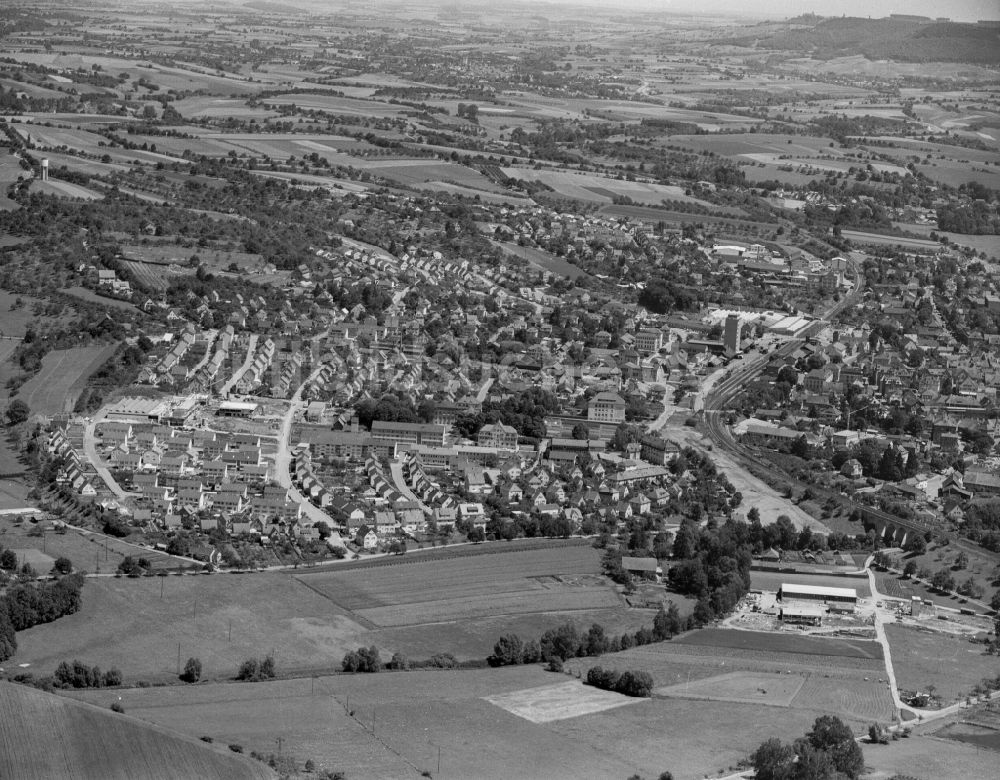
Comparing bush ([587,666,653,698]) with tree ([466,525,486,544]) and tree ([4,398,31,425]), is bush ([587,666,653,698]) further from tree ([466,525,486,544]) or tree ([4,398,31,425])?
tree ([4,398,31,425])

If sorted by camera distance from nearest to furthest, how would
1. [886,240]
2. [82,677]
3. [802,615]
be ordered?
[82,677] < [802,615] < [886,240]

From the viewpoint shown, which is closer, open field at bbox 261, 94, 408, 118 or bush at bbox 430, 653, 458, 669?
bush at bbox 430, 653, 458, 669

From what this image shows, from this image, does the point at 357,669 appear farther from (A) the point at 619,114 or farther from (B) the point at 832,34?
(B) the point at 832,34

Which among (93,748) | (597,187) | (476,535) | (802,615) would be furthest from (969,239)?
(93,748)

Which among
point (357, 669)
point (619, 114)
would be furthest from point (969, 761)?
point (619, 114)

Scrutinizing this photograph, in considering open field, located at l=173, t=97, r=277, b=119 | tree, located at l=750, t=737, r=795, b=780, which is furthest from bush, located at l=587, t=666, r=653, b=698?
open field, located at l=173, t=97, r=277, b=119

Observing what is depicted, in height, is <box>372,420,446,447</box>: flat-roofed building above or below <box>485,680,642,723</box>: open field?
above

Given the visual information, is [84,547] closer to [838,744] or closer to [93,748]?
[93,748]
